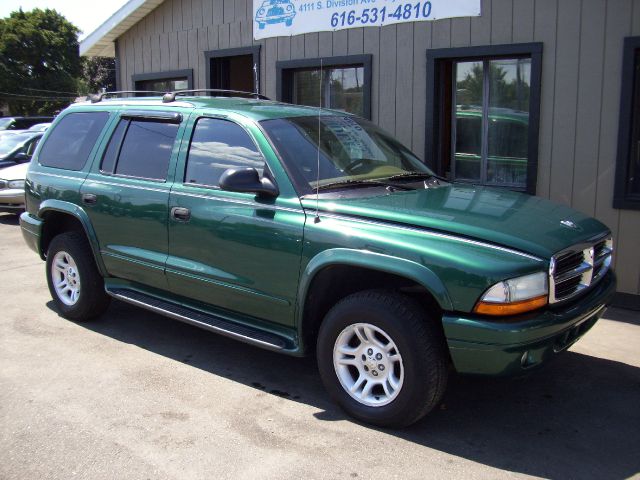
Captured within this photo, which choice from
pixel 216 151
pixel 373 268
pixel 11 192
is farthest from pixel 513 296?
pixel 11 192

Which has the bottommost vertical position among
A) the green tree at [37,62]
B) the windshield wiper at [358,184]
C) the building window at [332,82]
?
the windshield wiper at [358,184]

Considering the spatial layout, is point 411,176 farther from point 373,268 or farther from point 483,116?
point 483,116

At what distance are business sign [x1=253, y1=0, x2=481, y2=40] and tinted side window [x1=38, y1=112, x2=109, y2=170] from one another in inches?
145

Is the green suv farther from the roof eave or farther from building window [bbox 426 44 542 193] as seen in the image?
the roof eave

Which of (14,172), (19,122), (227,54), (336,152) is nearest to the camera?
(336,152)

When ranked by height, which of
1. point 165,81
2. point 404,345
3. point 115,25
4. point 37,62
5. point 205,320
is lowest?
point 205,320

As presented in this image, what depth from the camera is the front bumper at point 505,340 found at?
10.9 feet

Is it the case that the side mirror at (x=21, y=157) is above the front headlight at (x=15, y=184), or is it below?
above

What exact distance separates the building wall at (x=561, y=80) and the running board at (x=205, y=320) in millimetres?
3882

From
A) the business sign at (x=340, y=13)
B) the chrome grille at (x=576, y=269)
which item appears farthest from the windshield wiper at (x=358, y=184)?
the business sign at (x=340, y=13)

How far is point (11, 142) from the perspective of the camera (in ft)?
44.3

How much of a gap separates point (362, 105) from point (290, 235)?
4.71 meters

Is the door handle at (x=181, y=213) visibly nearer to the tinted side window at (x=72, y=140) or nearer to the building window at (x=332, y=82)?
the tinted side window at (x=72, y=140)

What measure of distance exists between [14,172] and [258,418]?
32.3 ft
